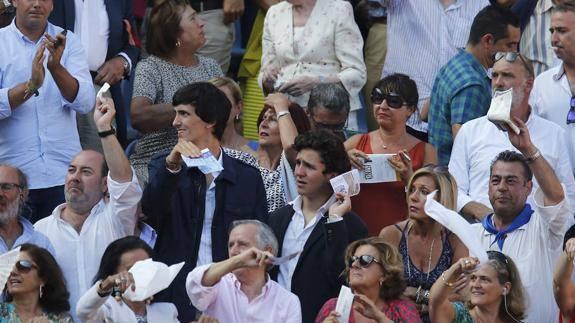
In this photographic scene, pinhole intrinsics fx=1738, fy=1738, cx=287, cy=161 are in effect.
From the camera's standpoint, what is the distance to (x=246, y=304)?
32.9 feet

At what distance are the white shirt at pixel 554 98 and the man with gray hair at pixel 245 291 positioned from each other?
284cm

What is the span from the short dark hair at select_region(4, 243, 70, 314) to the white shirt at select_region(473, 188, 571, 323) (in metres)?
2.63

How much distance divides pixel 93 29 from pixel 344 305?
13.0 feet

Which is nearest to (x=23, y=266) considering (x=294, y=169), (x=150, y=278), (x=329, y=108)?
(x=150, y=278)

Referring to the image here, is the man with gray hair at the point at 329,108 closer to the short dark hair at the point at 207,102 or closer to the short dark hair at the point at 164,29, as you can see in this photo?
the short dark hair at the point at 164,29

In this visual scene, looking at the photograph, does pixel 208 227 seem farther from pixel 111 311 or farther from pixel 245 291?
pixel 111 311

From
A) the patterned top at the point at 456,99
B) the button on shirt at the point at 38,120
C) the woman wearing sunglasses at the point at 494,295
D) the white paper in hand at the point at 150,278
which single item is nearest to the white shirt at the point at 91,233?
the button on shirt at the point at 38,120

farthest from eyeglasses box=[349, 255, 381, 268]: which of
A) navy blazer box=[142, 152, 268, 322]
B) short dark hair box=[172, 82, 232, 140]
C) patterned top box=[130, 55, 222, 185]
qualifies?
patterned top box=[130, 55, 222, 185]

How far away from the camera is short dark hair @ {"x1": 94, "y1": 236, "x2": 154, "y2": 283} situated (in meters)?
10.2

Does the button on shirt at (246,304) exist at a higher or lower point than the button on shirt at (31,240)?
lower

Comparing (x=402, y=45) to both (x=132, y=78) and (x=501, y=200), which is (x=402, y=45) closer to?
(x=132, y=78)

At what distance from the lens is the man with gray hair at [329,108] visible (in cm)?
1229

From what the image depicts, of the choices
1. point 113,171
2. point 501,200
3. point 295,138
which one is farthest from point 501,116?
point 113,171

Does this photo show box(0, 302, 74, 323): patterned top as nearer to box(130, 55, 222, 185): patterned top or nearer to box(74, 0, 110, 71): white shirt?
box(130, 55, 222, 185): patterned top
